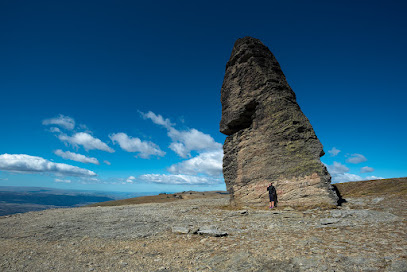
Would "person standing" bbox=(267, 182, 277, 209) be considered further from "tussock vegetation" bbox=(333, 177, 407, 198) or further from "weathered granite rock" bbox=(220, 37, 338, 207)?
"tussock vegetation" bbox=(333, 177, 407, 198)

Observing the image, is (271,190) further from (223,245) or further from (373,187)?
(373,187)

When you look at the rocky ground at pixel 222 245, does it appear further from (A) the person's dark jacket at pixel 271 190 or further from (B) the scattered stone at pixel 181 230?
(A) the person's dark jacket at pixel 271 190

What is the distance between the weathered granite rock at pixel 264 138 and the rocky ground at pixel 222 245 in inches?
164

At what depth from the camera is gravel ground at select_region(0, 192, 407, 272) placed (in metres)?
6.09

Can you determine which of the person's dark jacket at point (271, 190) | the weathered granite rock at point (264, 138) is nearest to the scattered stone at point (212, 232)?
the person's dark jacket at point (271, 190)

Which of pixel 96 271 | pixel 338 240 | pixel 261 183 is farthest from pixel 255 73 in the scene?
pixel 96 271

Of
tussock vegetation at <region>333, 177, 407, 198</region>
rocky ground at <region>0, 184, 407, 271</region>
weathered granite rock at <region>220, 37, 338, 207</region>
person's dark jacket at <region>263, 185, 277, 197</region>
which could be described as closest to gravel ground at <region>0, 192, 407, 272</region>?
rocky ground at <region>0, 184, 407, 271</region>

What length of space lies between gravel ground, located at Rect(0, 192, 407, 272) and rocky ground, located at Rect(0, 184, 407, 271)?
0.08ft

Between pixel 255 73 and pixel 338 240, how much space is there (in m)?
17.5

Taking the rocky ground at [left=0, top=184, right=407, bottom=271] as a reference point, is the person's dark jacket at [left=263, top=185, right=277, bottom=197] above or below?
above

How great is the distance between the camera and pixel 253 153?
1992 cm

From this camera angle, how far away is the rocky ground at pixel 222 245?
6.09m

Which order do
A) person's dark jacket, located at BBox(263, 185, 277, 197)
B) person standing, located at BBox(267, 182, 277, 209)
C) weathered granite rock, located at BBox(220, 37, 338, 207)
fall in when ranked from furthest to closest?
person's dark jacket, located at BBox(263, 185, 277, 197) < person standing, located at BBox(267, 182, 277, 209) < weathered granite rock, located at BBox(220, 37, 338, 207)

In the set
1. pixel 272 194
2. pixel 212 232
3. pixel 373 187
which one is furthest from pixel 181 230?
pixel 373 187
